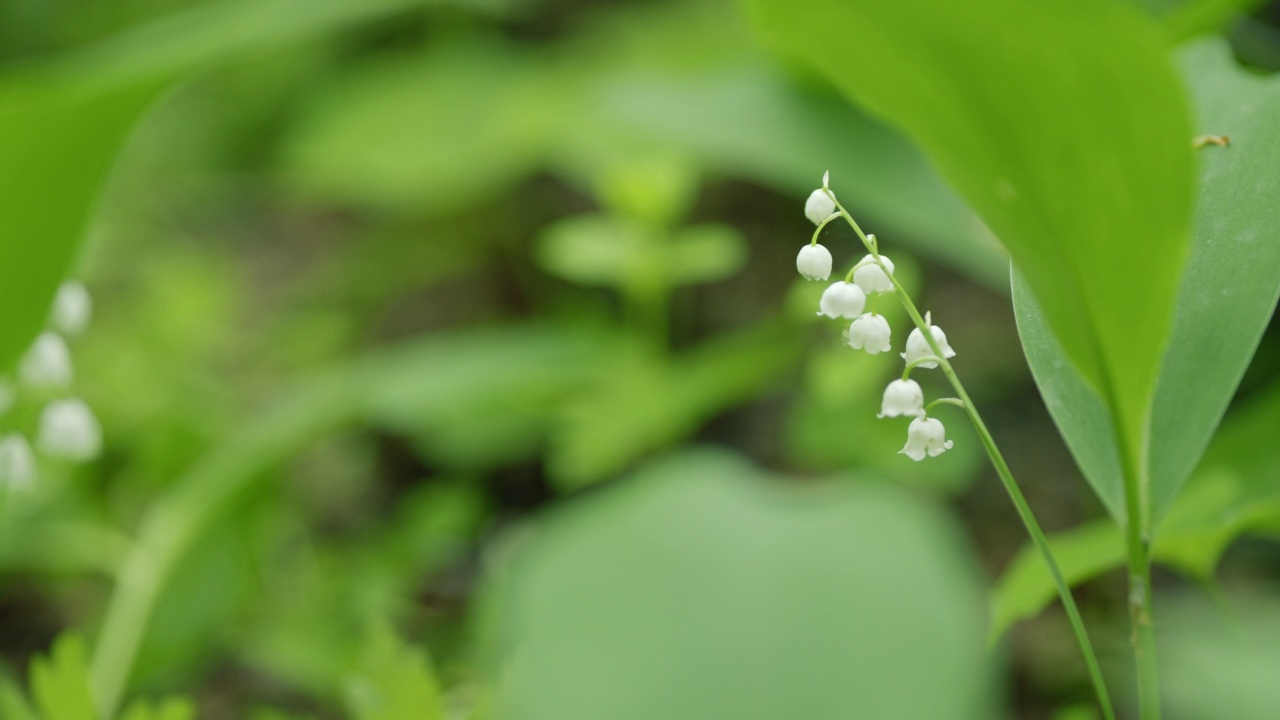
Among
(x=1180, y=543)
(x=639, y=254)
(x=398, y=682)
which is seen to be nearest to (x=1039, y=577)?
(x=1180, y=543)

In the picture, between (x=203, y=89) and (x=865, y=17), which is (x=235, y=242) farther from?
(x=865, y=17)

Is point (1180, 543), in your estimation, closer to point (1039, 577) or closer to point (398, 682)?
point (1039, 577)

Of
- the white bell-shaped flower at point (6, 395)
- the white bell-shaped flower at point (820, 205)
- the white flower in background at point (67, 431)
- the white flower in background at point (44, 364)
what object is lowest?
the white flower in background at point (67, 431)

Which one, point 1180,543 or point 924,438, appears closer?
point 924,438

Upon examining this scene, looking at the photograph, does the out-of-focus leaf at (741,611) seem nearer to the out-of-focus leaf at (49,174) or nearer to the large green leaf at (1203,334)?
the large green leaf at (1203,334)

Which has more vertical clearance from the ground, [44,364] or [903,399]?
[903,399]

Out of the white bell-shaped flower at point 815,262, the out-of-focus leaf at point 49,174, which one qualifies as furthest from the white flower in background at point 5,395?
the white bell-shaped flower at point 815,262
